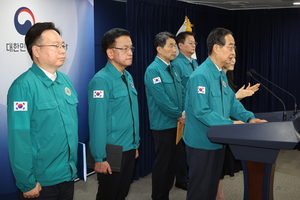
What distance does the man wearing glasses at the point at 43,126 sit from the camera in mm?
1902

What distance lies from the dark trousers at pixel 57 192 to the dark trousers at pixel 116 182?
1.52 ft

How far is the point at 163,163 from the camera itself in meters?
3.61

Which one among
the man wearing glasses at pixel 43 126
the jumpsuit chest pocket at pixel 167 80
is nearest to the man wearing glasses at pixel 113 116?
the man wearing glasses at pixel 43 126

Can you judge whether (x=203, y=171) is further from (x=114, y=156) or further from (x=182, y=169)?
(x=182, y=169)

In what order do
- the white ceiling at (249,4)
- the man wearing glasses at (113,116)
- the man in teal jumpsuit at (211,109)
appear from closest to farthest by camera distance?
the man wearing glasses at (113,116) < the man in teal jumpsuit at (211,109) < the white ceiling at (249,4)

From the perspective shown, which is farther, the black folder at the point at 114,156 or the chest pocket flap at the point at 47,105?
the black folder at the point at 114,156


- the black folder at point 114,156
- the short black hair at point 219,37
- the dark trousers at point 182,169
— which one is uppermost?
the short black hair at point 219,37

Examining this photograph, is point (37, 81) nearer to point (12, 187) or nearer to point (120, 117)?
point (120, 117)

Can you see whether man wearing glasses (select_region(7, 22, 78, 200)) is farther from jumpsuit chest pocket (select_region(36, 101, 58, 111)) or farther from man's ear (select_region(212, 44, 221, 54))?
man's ear (select_region(212, 44, 221, 54))

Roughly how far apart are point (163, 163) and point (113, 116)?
47.3 inches

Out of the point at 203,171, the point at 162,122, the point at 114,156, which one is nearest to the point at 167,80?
the point at 162,122

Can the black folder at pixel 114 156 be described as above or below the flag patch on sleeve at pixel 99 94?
below

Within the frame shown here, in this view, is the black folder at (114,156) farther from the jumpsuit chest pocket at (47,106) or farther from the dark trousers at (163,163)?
the dark trousers at (163,163)

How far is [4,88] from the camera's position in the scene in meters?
3.20
